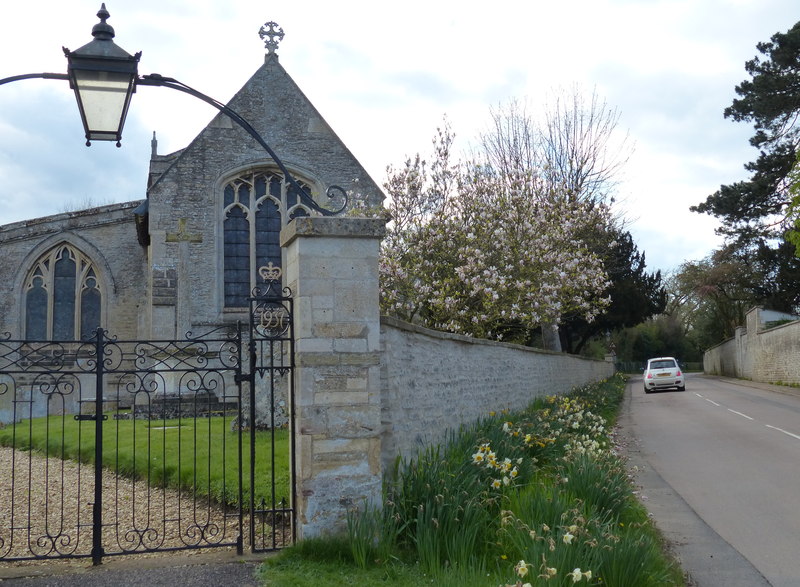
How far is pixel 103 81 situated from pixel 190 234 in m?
15.4

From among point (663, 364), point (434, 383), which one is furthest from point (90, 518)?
point (663, 364)

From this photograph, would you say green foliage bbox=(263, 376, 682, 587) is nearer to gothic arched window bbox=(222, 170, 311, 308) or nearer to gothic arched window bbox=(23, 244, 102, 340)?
gothic arched window bbox=(222, 170, 311, 308)

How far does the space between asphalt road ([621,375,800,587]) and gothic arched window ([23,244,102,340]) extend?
1631 centimetres

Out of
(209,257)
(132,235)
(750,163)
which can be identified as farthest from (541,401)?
(750,163)

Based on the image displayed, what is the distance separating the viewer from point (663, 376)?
3144 centimetres

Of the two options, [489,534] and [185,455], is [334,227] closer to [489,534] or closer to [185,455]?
[489,534]

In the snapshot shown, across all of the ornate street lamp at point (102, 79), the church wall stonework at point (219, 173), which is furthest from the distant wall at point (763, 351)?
the ornate street lamp at point (102, 79)

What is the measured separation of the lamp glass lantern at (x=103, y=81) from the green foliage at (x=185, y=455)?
2.42 metres

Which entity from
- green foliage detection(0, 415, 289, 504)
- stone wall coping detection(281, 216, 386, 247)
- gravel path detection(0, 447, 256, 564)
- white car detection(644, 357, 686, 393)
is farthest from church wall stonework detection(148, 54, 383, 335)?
white car detection(644, 357, 686, 393)

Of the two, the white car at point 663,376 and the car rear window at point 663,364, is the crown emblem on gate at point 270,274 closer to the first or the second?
the white car at point 663,376

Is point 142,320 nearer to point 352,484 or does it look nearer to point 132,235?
point 132,235

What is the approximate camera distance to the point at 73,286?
933 inches

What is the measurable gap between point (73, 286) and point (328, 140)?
30.7ft

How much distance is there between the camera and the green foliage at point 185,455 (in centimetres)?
799
